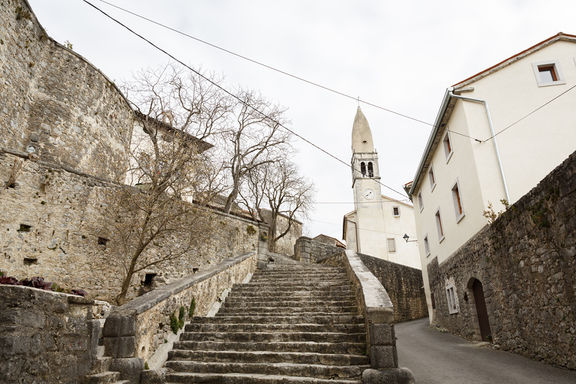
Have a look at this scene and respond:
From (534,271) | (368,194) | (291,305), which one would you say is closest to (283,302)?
(291,305)

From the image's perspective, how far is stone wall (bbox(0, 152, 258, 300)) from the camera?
27.3 ft

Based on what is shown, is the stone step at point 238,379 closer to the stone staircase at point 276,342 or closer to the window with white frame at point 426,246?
the stone staircase at point 276,342

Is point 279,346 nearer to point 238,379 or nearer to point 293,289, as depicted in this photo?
point 238,379


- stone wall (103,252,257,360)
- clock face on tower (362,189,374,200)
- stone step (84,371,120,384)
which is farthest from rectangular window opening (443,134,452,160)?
clock face on tower (362,189,374,200)

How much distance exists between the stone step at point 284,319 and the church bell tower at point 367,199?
22031 millimetres

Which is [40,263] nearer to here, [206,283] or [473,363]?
[206,283]

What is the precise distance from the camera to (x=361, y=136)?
38.0 meters

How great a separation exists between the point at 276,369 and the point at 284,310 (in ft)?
7.16

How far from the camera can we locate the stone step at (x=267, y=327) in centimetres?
636

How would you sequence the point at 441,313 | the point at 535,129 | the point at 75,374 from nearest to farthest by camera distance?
the point at 75,374 → the point at 535,129 → the point at 441,313

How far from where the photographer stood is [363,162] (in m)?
36.4

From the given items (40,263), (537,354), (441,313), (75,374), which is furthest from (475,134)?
(40,263)

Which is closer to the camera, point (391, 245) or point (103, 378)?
point (103, 378)

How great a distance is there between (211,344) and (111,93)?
1208 centimetres
